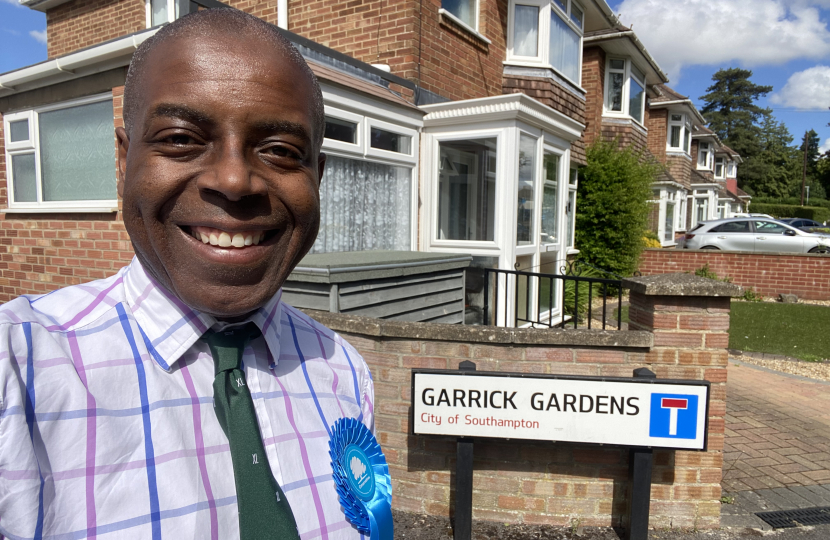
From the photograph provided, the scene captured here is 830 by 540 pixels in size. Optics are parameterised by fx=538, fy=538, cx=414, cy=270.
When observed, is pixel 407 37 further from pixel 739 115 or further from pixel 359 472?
pixel 739 115

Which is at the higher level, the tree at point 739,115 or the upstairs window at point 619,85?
the tree at point 739,115

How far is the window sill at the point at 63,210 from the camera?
4507 millimetres

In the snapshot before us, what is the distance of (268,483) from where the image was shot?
35.3 inches

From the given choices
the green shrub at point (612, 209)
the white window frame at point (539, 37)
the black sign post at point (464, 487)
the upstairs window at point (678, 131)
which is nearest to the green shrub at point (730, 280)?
the green shrub at point (612, 209)

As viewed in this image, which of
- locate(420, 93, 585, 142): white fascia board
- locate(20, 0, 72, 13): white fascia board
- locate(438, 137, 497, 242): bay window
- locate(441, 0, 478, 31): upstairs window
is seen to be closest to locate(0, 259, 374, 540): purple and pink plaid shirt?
locate(420, 93, 585, 142): white fascia board

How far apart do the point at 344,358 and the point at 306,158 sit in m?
0.49

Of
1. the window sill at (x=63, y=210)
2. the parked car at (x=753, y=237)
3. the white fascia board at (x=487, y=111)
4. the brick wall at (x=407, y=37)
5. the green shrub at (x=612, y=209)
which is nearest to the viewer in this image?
the window sill at (x=63, y=210)

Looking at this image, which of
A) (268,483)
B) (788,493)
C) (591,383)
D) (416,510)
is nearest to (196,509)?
(268,483)

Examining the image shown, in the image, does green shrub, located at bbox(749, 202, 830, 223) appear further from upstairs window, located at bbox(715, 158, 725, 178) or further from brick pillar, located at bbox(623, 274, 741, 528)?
brick pillar, located at bbox(623, 274, 741, 528)

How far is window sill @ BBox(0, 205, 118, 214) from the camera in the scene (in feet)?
14.8

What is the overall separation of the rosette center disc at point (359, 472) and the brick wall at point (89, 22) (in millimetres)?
8995

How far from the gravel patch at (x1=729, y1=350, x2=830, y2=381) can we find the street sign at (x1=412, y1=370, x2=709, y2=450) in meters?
5.11

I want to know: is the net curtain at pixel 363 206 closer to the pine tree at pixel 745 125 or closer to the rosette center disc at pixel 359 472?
the rosette center disc at pixel 359 472

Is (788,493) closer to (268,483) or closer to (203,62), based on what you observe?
(268,483)
